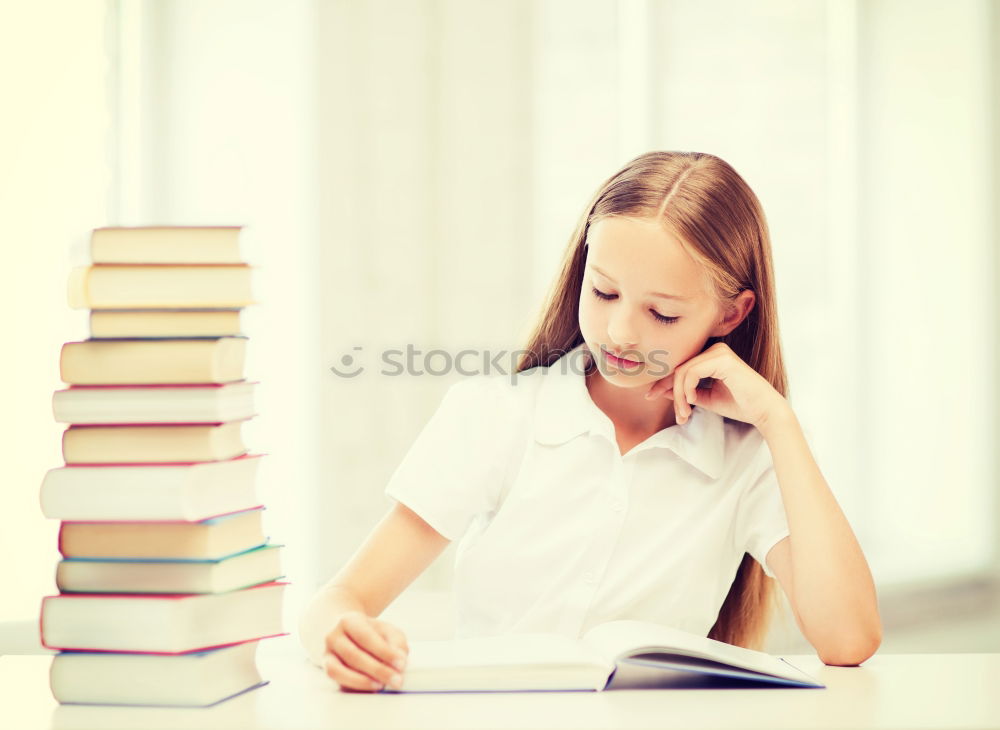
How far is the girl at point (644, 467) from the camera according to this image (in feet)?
3.96

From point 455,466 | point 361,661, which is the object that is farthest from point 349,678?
point 455,466

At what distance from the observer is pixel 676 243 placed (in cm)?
121

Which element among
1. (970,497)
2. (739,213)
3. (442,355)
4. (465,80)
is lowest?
(970,497)

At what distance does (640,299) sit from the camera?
3.95 ft

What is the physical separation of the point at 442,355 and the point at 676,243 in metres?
1.27

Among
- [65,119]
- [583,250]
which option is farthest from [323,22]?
[583,250]

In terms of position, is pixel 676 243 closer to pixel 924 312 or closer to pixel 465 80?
pixel 465 80

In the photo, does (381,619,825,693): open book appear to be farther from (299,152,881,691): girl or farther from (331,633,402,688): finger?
(299,152,881,691): girl

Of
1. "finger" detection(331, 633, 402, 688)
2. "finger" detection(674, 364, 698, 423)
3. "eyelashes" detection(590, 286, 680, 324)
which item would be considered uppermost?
"eyelashes" detection(590, 286, 680, 324)

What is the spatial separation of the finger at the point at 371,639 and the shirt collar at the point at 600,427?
0.51 meters

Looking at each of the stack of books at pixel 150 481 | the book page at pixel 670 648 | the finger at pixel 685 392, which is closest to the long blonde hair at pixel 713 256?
the finger at pixel 685 392

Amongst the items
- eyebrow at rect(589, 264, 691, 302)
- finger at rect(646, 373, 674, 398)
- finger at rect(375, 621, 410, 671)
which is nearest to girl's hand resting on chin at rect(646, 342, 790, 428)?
finger at rect(646, 373, 674, 398)

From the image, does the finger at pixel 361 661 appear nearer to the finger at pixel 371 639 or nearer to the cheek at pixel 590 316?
the finger at pixel 371 639

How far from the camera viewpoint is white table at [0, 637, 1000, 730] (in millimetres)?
820
